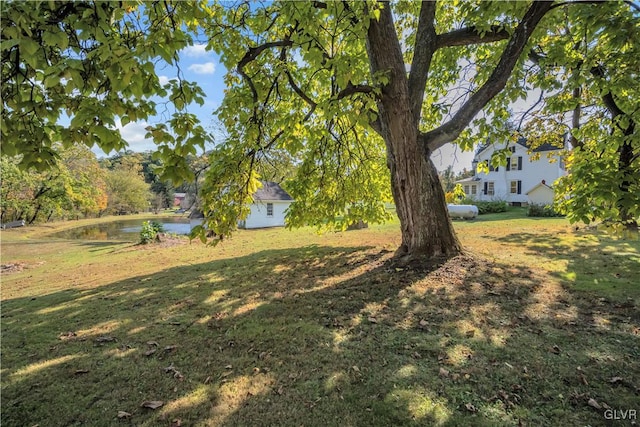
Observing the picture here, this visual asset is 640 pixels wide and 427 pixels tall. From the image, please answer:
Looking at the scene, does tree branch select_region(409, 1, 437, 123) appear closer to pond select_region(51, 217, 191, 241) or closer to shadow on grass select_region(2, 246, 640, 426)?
shadow on grass select_region(2, 246, 640, 426)

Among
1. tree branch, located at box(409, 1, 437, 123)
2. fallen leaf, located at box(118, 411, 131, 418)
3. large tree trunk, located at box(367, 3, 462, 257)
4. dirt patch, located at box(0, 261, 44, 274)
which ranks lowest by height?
dirt patch, located at box(0, 261, 44, 274)

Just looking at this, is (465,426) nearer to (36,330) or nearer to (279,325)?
(279,325)

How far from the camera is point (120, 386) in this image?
10.5ft

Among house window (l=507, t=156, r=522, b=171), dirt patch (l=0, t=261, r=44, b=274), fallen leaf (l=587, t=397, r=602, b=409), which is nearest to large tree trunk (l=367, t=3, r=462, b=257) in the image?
fallen leaf (l=587, t=397, r=602, b=409)

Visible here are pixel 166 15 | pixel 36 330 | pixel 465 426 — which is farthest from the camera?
pixel 36 330

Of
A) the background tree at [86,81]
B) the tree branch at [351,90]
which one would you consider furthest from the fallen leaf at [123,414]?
the tree branch at [351,90]

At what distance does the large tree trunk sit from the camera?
19.5ft

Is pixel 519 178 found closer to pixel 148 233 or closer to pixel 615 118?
pixel 615 118

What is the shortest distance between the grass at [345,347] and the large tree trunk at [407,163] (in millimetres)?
584

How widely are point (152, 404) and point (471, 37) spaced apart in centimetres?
735

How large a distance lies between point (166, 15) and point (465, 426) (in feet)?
14.5

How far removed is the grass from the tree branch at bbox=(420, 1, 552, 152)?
8.15 ft

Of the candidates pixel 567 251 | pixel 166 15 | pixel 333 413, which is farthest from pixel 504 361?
pixel 567 251

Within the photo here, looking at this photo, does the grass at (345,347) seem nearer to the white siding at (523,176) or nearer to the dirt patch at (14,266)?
the dirt patch at (14,266)
